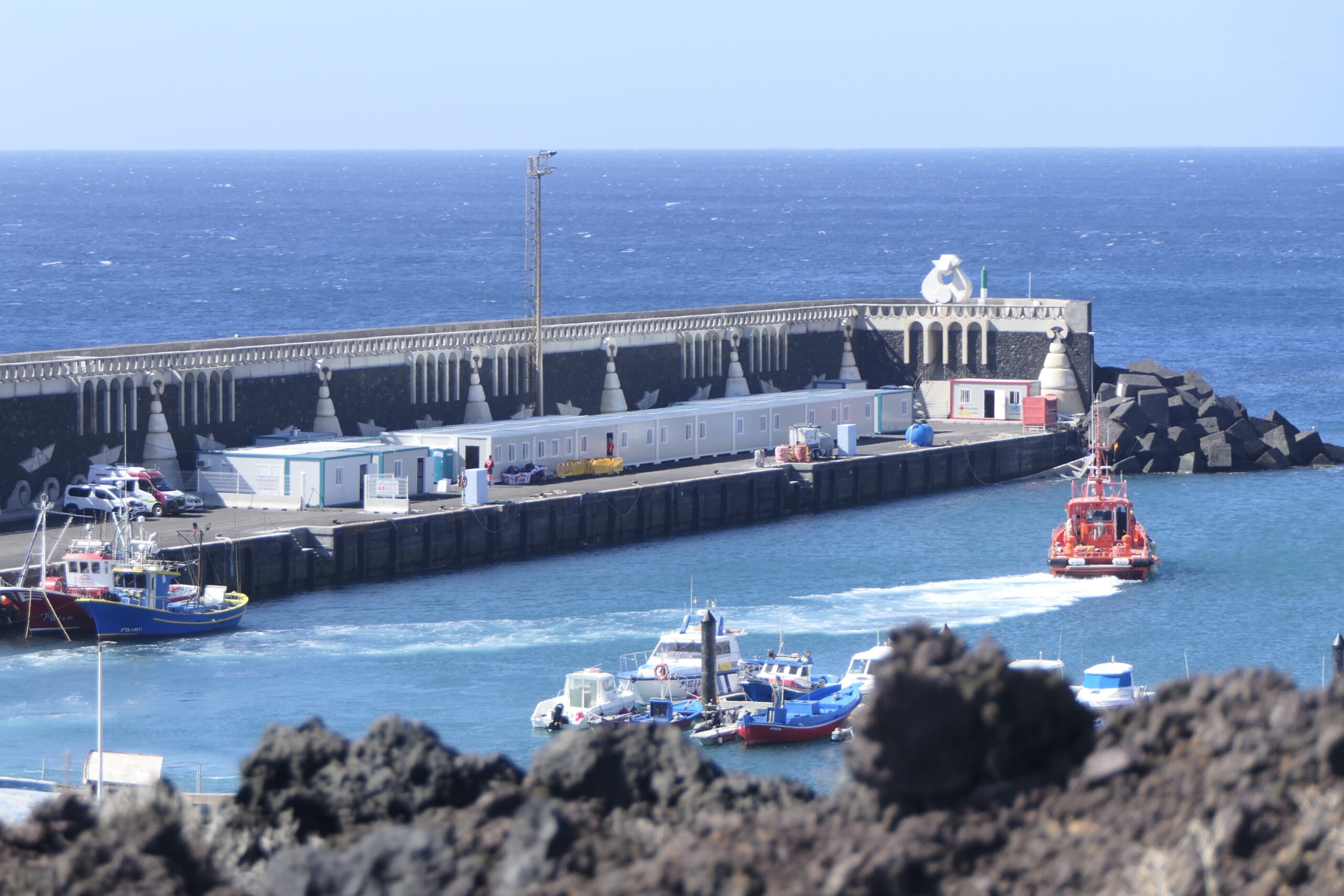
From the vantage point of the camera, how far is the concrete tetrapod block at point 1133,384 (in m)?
84.8

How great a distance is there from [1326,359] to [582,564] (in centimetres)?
7122

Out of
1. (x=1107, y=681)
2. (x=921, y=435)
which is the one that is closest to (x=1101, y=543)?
(x=1107, y=681)

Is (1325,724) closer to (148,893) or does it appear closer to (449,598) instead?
(148,893)

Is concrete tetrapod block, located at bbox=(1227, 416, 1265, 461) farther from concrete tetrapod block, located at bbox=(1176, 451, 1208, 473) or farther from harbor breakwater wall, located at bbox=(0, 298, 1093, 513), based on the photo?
harbor breakwater wall, located at bbox=(0, 298, 1093, 513)

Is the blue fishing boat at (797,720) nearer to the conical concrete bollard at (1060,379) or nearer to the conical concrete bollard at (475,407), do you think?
the conical concrete bollard at (475,407)

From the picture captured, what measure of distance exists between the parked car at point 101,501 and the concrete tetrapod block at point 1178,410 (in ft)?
127

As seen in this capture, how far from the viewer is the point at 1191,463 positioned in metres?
82.2

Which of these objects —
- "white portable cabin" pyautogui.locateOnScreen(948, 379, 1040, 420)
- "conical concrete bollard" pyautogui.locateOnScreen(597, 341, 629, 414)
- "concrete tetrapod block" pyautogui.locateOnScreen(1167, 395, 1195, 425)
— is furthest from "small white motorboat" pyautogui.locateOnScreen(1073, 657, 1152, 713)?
"white portable cabin" pyautogui.locateOnScreen(948, 379, 1040, 420)

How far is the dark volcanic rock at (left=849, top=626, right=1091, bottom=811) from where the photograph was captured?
19.3 meters

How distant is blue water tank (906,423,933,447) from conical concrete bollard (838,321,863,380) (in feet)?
36.2

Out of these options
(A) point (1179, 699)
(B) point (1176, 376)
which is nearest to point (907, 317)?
(B) point (1176, 376)

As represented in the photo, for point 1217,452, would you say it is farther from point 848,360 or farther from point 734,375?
point 734,375

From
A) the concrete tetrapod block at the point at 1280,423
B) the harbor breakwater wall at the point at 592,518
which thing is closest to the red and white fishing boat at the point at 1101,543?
the harbor breakwater wall at the point at 592,518

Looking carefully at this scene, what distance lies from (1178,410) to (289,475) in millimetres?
35386
